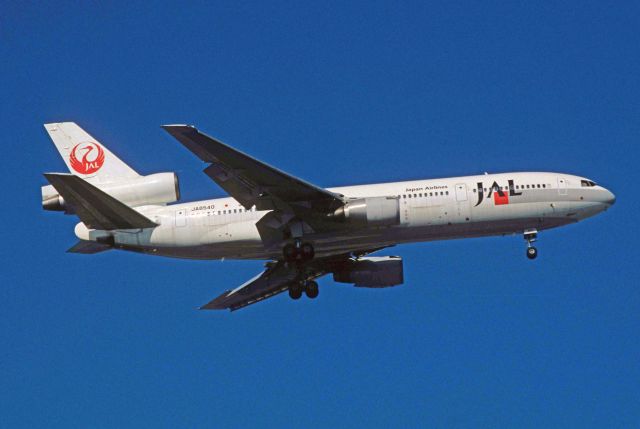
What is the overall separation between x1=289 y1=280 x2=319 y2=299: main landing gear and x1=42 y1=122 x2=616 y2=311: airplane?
97.1 inches

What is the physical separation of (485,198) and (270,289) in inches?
493

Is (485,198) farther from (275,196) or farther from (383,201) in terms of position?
(275,196)

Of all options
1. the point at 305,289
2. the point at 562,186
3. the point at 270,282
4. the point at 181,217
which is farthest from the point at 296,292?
the point at 562,186

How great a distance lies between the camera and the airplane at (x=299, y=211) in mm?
45219

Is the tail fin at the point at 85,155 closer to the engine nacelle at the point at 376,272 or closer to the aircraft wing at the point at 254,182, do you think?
the aircraft wing at the point at 254,182

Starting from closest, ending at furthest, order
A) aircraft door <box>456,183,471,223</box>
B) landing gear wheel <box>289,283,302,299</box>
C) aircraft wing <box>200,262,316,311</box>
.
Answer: aircraft door <box>456,183,471,223</box>, landing gear wheel <box>289,283,302,299</box>, aircraft wing <box>200,262,316,311</box>

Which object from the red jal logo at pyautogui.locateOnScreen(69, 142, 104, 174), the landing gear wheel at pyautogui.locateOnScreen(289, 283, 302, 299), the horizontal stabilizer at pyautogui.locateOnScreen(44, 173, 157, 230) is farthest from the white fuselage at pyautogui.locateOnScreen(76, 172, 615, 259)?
the landing gear wheel at pyautogui.locateOnScreen(289, 283, 302, 299)

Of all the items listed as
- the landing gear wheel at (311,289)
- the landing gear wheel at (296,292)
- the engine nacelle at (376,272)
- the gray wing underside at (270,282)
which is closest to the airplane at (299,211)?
the landing gear wheel at (311,289)

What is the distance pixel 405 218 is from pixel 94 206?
530 inches

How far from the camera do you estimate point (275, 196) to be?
45344 mm

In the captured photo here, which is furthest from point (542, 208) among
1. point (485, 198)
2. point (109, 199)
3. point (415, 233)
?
point (109, 199)

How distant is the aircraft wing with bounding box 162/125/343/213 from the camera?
41.6m

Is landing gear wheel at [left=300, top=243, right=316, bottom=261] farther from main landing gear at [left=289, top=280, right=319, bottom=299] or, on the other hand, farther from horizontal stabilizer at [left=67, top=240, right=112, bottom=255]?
horizontal stabilizer at [left=67, top=240, right=112, bottom=255]

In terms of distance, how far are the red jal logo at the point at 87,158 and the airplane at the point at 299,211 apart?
0.05m
